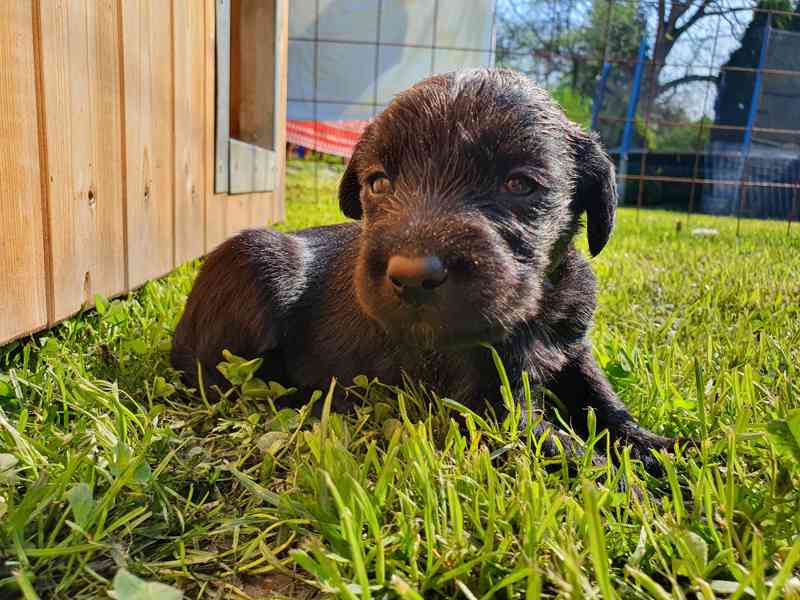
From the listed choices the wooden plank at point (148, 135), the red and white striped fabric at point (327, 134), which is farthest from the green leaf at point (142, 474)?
the red and white striped fabric at point (327, 134)

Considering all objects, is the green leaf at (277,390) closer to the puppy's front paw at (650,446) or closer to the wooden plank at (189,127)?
the puppy's front paw at (650,446)

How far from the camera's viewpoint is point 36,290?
226 cm

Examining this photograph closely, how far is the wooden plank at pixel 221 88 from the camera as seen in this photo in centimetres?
416

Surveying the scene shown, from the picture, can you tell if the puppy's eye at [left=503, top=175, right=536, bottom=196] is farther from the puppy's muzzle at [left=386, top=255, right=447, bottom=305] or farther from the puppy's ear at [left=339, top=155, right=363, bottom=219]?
the puppy's ear at [left=339, top=155, right=363, bottom=219]

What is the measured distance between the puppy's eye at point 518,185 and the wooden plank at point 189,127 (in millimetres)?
2366

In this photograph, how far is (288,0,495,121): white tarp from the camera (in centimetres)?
926

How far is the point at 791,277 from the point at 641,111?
11.2 meters

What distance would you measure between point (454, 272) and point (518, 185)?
1.33 feet

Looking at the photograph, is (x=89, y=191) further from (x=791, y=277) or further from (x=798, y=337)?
(x=791, y=277)

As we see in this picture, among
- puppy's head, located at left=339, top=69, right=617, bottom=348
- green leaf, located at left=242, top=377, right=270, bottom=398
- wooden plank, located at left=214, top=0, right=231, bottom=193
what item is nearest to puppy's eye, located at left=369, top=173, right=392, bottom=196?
puppy's head, located at left=339, top=69, right=617, bottom=348

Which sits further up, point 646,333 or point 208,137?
point 208,137

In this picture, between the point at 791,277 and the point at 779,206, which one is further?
the point at 779,206

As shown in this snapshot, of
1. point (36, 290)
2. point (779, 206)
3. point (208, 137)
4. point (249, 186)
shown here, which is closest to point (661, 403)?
point (36, 290)

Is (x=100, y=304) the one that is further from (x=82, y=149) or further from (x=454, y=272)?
(x=454, y=272)
